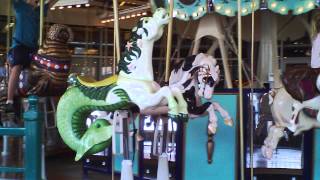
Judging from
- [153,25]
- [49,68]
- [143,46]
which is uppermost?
[153,25]

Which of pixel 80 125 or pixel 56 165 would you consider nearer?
pixel 80 125

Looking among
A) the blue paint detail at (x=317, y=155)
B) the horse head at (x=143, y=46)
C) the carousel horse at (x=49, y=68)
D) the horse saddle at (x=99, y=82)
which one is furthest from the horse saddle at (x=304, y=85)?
the carousel horse at (x=49, y=68)

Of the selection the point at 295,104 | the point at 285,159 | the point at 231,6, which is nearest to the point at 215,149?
the point at 285,159

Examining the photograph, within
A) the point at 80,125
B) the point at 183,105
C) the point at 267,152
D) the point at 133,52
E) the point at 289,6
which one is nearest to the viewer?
the point at 183,105

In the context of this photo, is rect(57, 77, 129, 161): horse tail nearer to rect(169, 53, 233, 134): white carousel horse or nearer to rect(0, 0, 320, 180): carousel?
rect(0, 0, 320, 180): carousel

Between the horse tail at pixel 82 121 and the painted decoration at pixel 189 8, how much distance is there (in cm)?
159

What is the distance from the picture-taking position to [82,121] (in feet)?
16.6

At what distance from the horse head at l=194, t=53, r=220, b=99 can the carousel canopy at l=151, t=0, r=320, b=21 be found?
73 centimetres

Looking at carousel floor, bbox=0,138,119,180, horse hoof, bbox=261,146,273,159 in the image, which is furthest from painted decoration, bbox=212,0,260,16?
carousel floor, bbox=0,138,119,180

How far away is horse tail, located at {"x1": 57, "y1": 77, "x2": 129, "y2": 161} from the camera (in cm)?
483

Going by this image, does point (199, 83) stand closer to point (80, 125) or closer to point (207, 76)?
point (207, 76)

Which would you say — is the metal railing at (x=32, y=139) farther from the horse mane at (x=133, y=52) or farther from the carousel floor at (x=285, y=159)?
the carousel floor at (x=285, y=159)

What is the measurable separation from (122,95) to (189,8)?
174 centimetres

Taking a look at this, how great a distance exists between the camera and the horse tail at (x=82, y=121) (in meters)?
4.83
